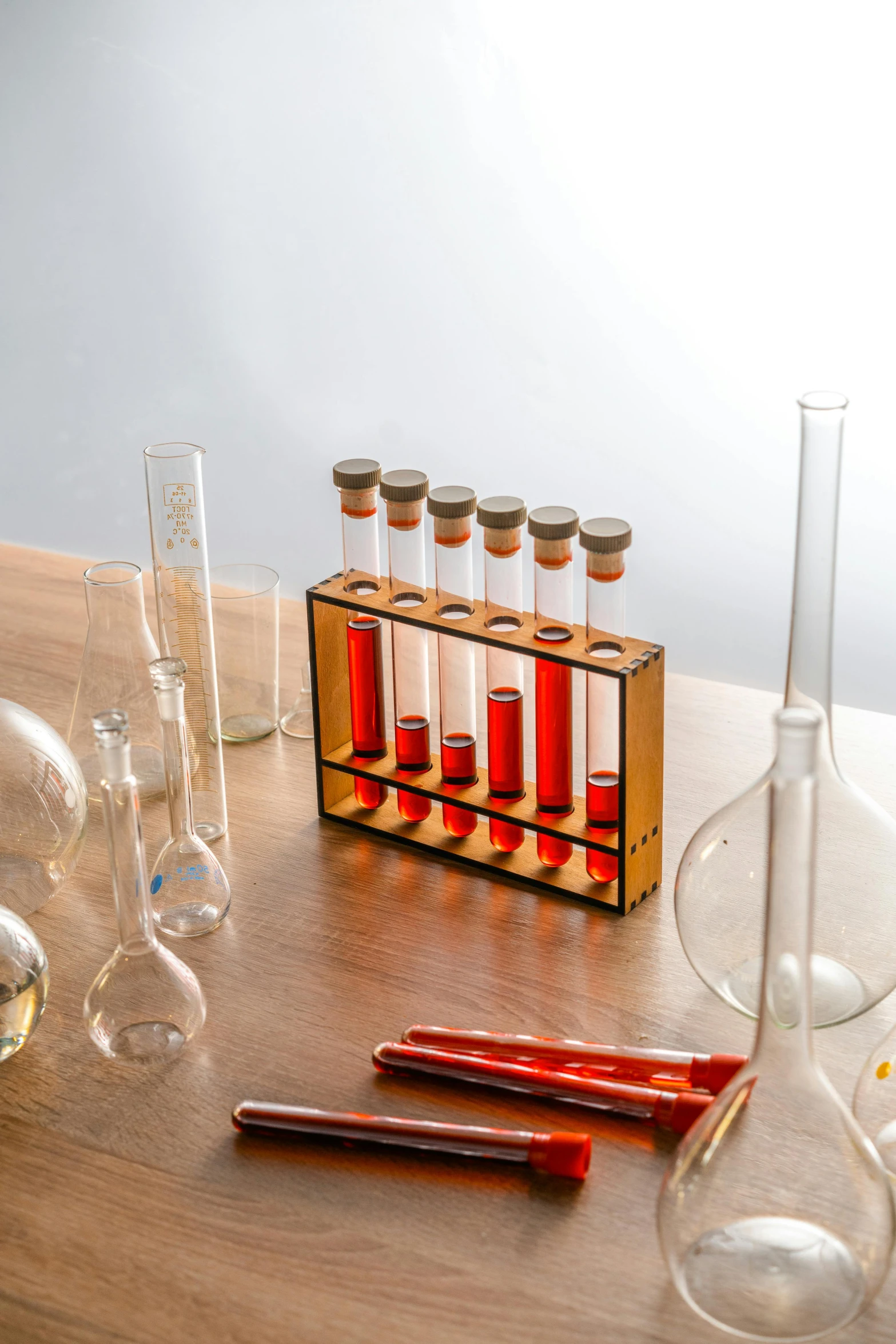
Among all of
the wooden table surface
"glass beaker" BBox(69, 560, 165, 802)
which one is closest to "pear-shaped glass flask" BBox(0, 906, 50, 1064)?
the wooden table surface

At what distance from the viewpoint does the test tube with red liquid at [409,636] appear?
1.08 m

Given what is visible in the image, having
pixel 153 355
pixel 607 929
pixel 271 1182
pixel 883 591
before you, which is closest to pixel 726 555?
pixel 883 591

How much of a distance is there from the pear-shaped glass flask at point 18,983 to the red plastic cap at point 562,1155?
0.34 metres

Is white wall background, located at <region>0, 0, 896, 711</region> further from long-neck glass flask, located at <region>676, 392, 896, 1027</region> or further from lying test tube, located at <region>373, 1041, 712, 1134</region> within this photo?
lying test tube, located at <region>373, 1041, 712, 1134</region>

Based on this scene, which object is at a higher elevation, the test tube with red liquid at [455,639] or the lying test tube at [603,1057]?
the test tube with red liquid at [455,639]

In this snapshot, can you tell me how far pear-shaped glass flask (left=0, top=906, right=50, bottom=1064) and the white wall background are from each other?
88.3 inches

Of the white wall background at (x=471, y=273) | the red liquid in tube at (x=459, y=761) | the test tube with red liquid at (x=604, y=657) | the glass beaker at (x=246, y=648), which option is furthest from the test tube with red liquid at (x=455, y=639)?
the white wall background at (x=471, y=273)

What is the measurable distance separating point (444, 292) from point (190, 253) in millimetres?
769

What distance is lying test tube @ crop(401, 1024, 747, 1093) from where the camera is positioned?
859 millimetres

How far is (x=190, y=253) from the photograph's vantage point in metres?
3.83

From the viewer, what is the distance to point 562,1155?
79 cm

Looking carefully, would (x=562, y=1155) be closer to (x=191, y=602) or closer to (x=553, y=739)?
(x=553, y=739)

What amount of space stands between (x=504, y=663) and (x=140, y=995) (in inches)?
14.3

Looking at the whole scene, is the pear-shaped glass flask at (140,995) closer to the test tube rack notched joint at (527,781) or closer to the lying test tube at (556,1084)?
the lying test tube at (556,1084)
